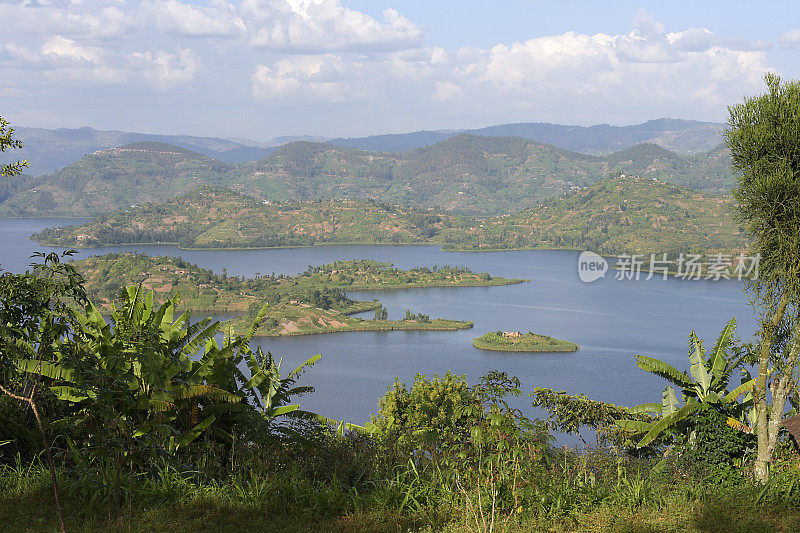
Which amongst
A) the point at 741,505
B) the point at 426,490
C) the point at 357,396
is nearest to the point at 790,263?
the point at 741,505

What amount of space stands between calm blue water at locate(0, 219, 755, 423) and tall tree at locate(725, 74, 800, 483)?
21.5 meters

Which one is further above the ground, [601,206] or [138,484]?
[601,206]

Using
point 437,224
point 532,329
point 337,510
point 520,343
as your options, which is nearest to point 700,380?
point 337,510

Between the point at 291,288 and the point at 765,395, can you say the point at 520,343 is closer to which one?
the point at 291,288

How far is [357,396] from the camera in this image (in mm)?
44375

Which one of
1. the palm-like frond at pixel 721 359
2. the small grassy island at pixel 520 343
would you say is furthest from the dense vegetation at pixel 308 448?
the small grassy island at pixel 520 343

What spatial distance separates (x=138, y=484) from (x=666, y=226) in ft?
452

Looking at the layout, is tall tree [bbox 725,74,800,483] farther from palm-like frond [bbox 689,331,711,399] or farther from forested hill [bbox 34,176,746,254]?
forested hill [bbox 34,176,746,254]

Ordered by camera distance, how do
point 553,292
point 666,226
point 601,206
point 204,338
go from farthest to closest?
point 601,206 < point 666,226 < point 553,292 < point 204,338

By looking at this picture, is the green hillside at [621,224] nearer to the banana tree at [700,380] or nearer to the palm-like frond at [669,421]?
the banana tree at [700,380]

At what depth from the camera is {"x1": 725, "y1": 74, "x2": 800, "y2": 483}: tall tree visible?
6453mm

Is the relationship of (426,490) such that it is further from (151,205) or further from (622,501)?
(151,205)

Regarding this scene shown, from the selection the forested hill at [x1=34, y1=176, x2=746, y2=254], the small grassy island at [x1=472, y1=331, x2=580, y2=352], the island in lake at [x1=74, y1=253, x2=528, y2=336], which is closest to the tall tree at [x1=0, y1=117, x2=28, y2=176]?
the small grassy island at [x1=472, y1=331, x2=580, y2=352]

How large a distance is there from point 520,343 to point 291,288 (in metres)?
39.0
